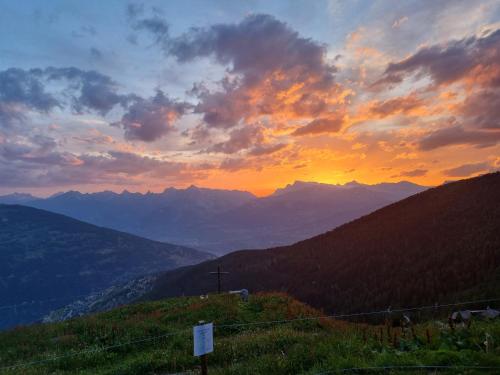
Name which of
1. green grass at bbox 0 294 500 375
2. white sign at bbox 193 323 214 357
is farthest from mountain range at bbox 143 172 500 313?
white sign at bbox 193 323 214 357

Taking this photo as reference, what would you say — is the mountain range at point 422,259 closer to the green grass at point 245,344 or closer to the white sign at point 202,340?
the green grass at point 245,344

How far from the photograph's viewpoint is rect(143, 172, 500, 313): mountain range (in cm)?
11162

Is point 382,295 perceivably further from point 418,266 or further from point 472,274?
point 472,274

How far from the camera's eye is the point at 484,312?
16891 millimetres

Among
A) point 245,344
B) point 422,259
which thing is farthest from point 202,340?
point 422,259

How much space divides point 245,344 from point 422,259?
480 feet

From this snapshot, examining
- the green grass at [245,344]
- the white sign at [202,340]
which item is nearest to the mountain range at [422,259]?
the green grass at [245,344]

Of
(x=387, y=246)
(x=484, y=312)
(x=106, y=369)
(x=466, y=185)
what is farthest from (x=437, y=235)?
(x=106, y=369)

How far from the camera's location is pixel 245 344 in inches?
577

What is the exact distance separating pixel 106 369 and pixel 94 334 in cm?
680

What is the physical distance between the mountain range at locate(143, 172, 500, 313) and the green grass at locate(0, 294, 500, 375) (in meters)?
80.7

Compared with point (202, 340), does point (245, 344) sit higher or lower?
lower

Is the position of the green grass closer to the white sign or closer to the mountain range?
the white sign

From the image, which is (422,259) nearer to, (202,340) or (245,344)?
(245,344)
